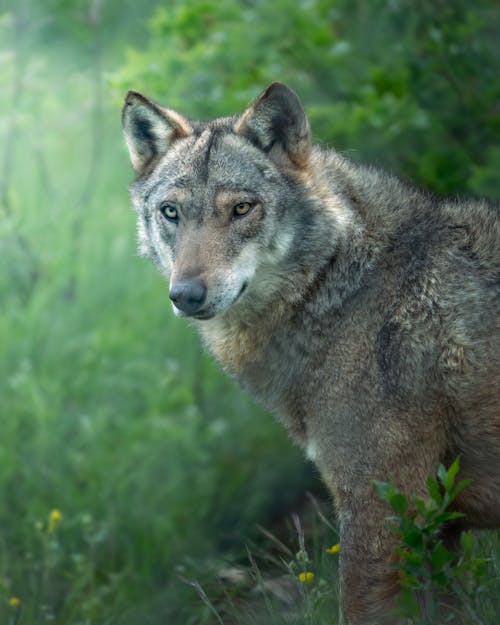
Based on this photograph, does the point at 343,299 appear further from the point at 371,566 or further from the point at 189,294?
the point at 371,566

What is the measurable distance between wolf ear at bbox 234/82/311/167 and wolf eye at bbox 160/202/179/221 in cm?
49

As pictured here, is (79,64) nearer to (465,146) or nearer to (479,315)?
(465,146)

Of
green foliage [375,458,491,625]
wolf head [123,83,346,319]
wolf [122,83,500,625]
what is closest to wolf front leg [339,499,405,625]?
wolf [122,83,500,625]

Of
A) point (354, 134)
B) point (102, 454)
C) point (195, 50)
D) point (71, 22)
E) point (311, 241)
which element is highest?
point (71, 22)

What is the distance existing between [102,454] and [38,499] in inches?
25.2

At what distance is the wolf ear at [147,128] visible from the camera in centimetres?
530

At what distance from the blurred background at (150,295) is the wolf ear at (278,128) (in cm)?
89

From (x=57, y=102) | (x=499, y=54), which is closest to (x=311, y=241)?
(x=499, y=54)

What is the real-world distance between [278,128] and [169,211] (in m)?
0.66

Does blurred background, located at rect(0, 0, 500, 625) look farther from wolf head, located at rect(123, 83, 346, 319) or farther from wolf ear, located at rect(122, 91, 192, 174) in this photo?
wolf ear, located at rect(122, 91, 192, 174)

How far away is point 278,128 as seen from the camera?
505 centimetres

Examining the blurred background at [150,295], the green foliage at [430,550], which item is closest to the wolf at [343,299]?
the green foliage at [430,550]

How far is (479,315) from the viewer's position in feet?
14.8

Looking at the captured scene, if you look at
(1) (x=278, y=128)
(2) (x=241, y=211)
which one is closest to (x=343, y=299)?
(2) (x=241, y=211)
